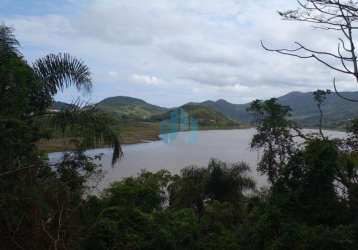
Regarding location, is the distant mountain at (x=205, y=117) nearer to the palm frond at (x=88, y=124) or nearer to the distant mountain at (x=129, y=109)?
the distant mountain at (x=129, y=109)

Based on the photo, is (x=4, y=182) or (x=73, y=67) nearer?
(x=4, y=182)

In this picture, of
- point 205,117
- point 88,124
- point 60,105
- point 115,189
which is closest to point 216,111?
point 205,117

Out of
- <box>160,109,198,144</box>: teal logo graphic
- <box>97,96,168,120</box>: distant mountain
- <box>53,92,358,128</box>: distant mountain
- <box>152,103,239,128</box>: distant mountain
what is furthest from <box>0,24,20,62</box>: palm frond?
<box>152,103,239,128</box>: distant mountain

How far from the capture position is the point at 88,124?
19.9 feet

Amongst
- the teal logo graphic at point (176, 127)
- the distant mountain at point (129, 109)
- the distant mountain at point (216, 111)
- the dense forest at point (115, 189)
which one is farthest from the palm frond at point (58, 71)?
the distant mountain at point (129, 109)

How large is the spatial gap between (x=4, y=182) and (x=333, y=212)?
651cm

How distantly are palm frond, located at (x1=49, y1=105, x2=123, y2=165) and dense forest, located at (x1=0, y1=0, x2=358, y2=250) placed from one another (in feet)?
0.05

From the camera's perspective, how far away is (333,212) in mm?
8273

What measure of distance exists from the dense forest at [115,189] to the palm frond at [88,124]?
0.02m

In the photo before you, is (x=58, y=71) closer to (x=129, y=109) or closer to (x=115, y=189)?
(x=115, y=189)

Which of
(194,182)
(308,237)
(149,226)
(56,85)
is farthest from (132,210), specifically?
(194,182)

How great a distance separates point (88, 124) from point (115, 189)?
3268 millimetres

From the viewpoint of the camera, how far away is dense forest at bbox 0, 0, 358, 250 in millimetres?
4703

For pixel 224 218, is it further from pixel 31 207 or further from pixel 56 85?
pixel 31 207
